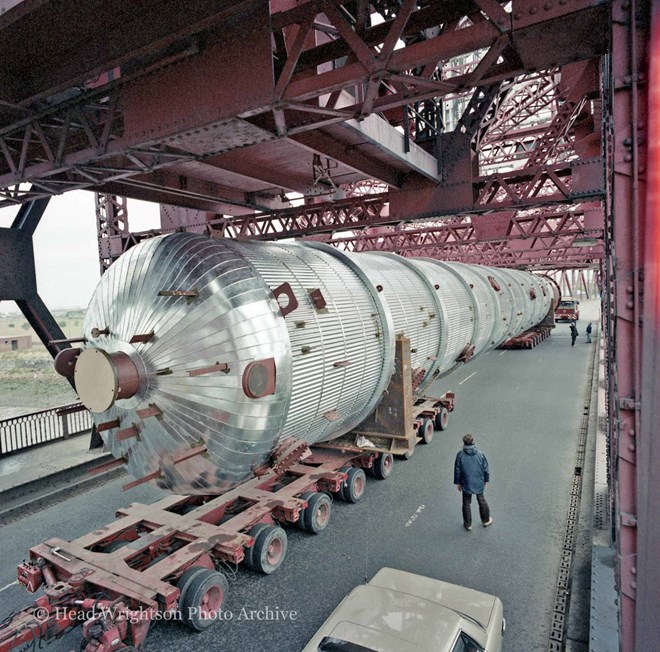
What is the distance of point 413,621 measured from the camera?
4512 millimetres

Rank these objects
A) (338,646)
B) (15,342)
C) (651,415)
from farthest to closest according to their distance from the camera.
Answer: (15,342) → (338,646) → (651,415)

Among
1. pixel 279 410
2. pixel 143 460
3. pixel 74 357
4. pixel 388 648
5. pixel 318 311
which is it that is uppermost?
pixel 318 311

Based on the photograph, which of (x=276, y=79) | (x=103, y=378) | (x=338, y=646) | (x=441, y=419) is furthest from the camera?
(x=441, y=419)

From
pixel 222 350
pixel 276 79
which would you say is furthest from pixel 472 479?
pixel 276 79

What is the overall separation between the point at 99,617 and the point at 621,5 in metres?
7.22

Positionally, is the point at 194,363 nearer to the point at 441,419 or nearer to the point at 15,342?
the point at 441,419

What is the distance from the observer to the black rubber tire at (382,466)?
935 centimetres

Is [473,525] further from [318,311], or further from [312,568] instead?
[318,311]

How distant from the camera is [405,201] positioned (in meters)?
11.3

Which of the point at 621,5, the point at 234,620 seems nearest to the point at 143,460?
the point at 234,620

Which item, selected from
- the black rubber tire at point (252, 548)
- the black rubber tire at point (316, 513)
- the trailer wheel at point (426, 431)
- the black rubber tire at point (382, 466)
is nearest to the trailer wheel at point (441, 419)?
the trailer wheel at point (426, 431)

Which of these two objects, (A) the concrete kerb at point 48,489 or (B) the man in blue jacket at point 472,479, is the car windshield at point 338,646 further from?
(A) the concrete kerb at point 48,489

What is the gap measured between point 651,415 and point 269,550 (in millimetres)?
5009

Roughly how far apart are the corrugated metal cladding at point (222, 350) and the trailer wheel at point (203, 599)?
39.2 inches
